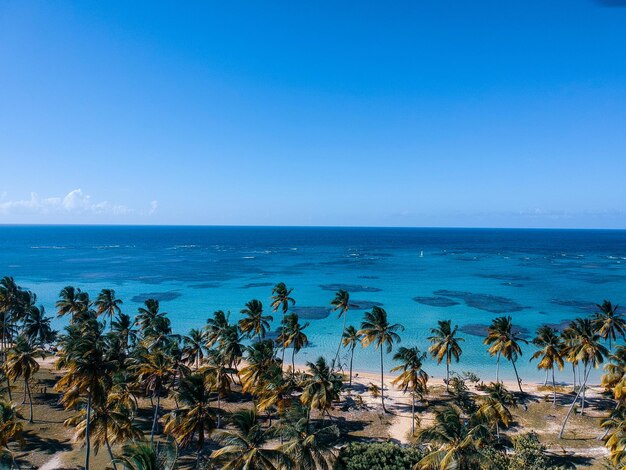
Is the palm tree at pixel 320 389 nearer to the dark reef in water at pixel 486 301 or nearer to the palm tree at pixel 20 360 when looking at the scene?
the palm tree at pixel 20 360

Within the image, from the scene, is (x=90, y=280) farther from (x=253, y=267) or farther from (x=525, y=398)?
(x=525, y=398)

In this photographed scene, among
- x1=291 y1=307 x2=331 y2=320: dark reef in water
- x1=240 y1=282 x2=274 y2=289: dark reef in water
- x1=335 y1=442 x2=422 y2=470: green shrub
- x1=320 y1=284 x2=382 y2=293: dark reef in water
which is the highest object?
x1=335 y1=442 x2=422 y2=470: green shrub

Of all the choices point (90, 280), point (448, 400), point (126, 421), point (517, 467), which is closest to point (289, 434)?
point (126, 421)

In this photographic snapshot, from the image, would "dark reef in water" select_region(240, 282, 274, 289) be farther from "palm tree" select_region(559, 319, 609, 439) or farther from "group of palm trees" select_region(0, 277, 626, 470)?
"palm tree" select_region(559, 319, 609, 439)

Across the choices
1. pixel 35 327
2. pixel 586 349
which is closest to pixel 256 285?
pixel 35 327

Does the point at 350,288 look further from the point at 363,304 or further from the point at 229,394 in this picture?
the point at 229,394

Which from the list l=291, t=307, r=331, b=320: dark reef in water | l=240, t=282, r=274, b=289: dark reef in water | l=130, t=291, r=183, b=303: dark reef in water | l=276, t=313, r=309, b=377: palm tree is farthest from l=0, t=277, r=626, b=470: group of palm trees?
l=240, t=282, r=274, b=289: dark reef in water
